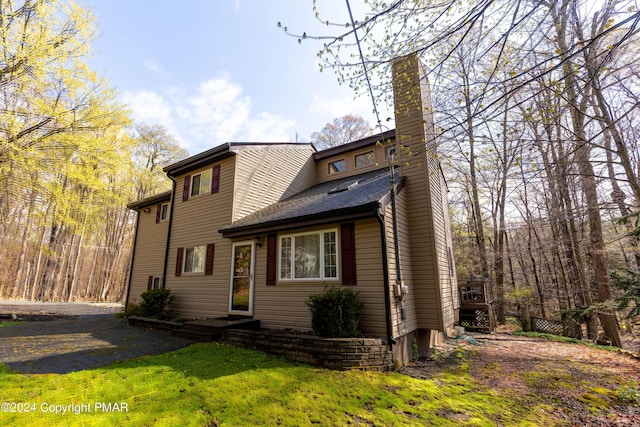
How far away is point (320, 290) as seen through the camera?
247 inches

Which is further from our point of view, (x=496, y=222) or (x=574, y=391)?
(x=496, y=222)

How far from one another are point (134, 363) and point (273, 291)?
313 centimetres

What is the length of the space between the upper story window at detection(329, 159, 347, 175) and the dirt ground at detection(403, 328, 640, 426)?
7.05 metres

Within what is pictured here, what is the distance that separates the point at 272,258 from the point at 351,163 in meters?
5.36

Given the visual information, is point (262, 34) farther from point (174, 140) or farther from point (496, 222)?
point (174, 140)

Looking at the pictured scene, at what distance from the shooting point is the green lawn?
304 centimetres

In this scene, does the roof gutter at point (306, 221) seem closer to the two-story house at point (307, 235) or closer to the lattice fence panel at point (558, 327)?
the two-story house at point (307, 235)

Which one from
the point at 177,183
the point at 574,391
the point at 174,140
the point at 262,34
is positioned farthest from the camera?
the point at 174,140

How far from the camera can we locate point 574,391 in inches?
178

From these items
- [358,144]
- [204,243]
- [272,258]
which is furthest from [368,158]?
[204,243]

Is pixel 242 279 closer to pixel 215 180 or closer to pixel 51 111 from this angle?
pixel 215 180

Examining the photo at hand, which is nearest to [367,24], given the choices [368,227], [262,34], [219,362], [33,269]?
[262,34]

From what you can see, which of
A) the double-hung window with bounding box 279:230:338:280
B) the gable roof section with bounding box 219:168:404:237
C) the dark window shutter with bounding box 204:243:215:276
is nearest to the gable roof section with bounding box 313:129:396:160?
the gable roof section with bounding box 219:168:404:237

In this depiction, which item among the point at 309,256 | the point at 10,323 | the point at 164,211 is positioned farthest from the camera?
the point at 164,211
